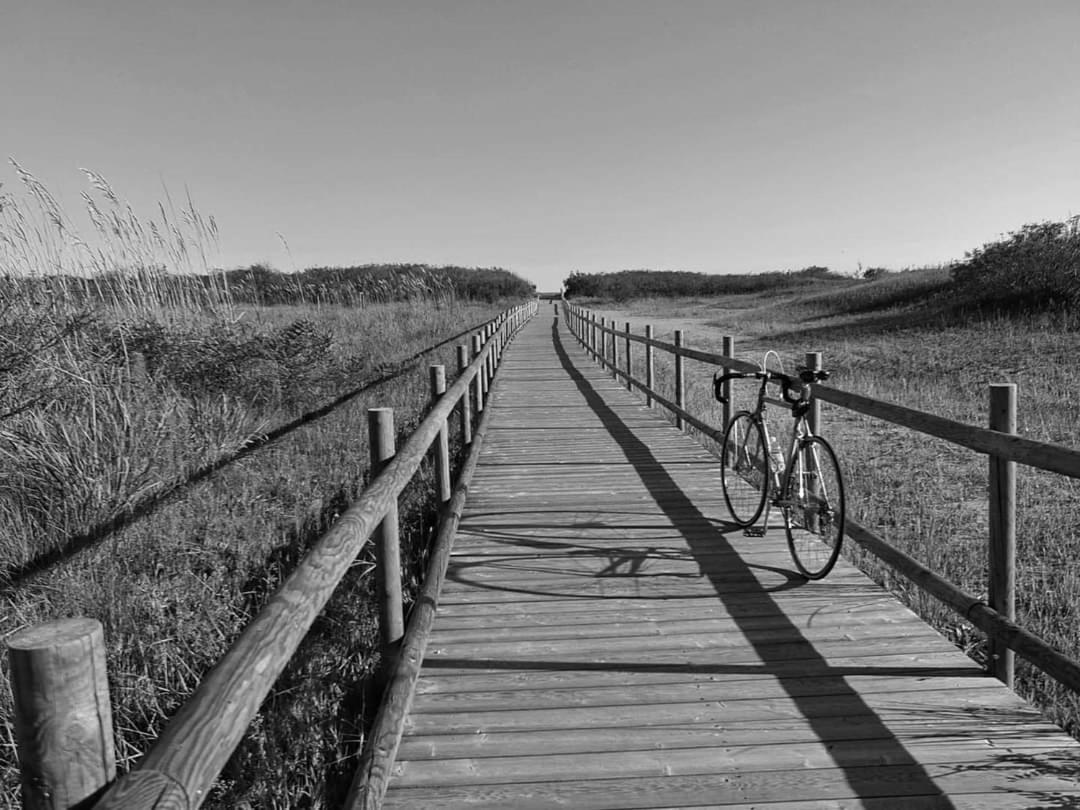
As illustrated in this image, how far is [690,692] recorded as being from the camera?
3.32 meters

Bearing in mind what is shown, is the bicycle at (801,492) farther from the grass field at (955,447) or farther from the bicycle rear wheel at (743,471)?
the grass field at (955,447)

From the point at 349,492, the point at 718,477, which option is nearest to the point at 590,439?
the point at 718,477

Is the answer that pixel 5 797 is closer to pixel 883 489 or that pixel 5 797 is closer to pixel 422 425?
pixel 422 425

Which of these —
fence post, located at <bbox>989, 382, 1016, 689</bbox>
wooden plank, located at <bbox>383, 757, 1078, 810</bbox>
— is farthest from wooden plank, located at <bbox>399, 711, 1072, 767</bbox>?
fence post, located at <bbox>989, 382, 1016, 689</bbox>

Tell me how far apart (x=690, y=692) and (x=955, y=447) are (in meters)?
7.70

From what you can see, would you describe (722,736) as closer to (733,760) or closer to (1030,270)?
(733,760)

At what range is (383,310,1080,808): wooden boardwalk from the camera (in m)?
2.67

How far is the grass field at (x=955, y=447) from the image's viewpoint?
511 cm

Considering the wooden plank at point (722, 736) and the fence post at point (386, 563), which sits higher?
the fence post at point (386, 563)

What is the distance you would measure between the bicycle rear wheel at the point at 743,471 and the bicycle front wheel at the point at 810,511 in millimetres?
625

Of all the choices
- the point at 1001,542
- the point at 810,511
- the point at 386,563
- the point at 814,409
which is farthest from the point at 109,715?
the point at 814,409

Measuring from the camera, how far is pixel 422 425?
13.5 ft

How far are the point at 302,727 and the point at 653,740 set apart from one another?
4.71ft

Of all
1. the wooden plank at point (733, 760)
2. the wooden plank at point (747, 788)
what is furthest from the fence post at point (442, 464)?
the wooden plank at point (747, 788)
